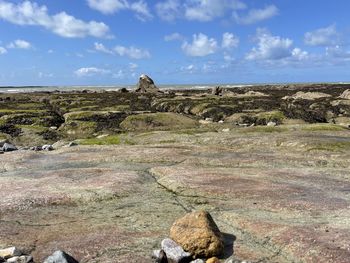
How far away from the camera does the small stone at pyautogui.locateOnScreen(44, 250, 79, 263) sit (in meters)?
16.2

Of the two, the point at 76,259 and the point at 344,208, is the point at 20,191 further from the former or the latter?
the point at 344,208

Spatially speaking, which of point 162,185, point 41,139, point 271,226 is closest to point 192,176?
point 162,185

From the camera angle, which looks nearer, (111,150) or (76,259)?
(76,259)

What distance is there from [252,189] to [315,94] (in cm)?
10755

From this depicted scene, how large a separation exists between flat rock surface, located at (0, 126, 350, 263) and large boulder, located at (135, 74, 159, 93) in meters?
131

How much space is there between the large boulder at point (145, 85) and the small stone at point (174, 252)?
152584 millimetres

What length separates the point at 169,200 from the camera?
79.6 feet

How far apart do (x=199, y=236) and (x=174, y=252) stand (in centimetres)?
110

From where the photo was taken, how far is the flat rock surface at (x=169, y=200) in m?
18.0

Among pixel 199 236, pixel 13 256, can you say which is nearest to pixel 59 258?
pixel 13 256

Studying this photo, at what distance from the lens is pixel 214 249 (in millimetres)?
17266

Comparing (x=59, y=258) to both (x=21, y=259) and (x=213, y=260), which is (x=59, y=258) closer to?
(x=21, y=259)

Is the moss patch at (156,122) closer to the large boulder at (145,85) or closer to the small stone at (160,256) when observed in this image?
the small stone at (160,256)

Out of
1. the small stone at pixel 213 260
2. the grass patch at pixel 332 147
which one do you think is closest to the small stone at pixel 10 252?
the small stone at pixel 213 260
